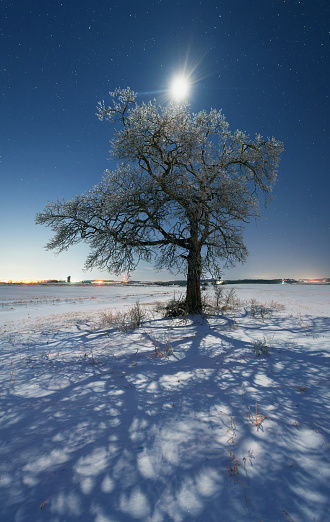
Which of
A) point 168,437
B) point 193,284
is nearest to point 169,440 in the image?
point 168,437

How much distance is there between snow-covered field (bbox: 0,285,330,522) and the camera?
6.02 ft

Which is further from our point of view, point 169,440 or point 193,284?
point 193,284

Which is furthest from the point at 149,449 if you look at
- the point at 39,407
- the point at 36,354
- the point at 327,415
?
the point at 36,354

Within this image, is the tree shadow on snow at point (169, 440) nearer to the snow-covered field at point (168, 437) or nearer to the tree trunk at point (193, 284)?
the snow-covered field at point (168, 437)

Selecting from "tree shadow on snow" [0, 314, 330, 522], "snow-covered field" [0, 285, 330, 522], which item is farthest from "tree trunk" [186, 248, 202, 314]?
"tree shadow on snow" [0, 314, 330, 522]

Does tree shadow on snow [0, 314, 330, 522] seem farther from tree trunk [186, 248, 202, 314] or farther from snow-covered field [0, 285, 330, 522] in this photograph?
tree trunk [186, 248, 202, 314]

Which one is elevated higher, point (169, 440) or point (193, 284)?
point (193, 284)

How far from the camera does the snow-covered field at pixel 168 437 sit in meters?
1.84

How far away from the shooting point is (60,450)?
97.3 inches

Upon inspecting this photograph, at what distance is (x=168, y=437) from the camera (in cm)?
264

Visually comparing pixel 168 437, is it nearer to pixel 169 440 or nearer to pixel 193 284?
pixel 169 440

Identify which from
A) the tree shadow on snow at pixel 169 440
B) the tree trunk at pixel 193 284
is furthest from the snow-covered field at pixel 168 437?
the tree trunk at pixel 193 284

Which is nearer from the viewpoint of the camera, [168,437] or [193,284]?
[168,437]

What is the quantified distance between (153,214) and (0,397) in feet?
28.9
